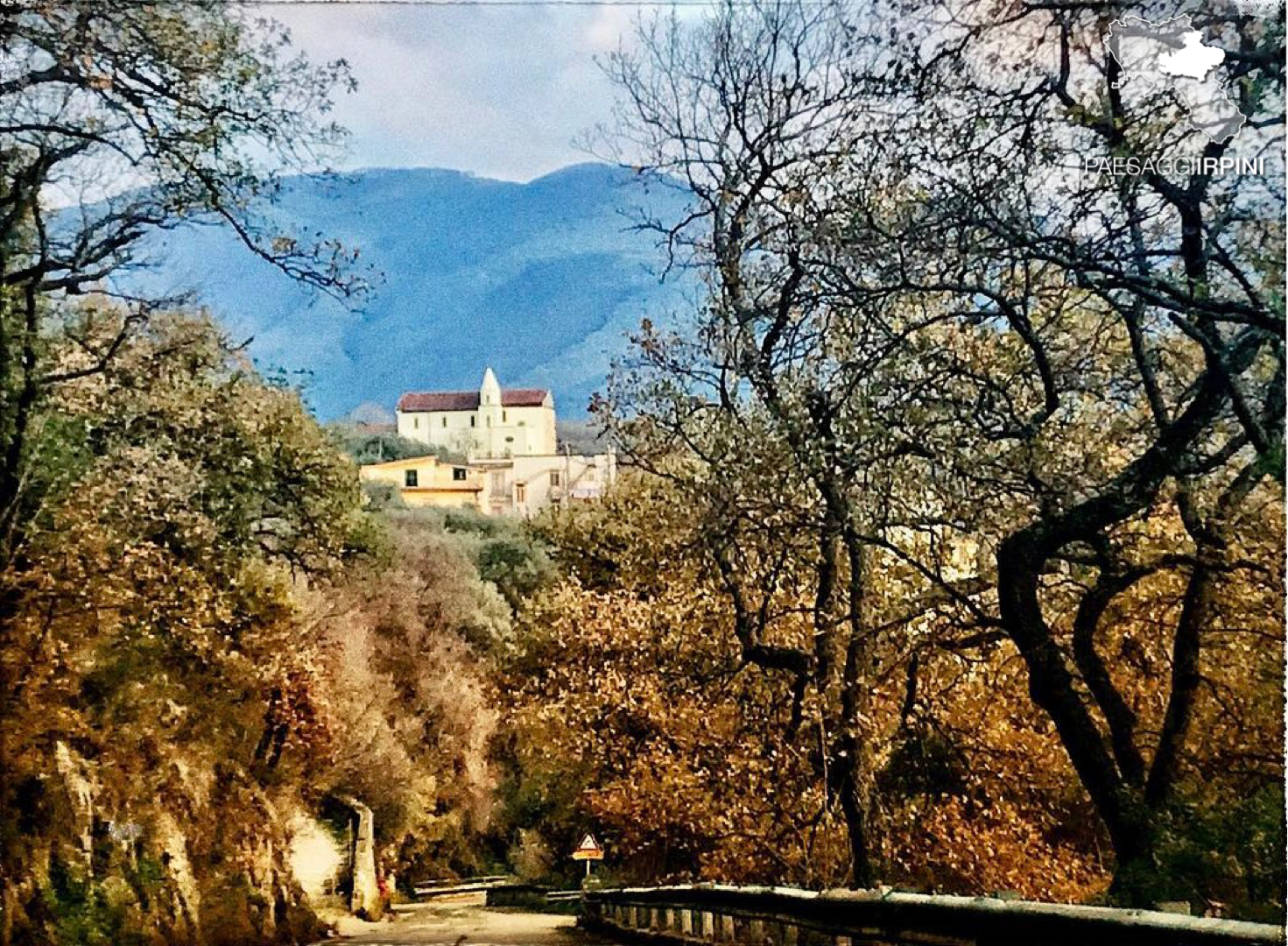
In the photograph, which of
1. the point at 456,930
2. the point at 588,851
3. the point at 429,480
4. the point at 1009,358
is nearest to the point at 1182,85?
the point at 1009,358

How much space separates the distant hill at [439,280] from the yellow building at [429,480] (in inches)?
9.4

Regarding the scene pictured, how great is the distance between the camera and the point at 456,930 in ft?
19.1

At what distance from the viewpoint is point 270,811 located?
202 inches

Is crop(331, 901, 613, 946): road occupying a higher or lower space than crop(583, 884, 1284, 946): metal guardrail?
lower

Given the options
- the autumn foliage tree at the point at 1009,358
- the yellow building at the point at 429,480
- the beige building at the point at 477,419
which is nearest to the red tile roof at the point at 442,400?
the beige building at the point at 477,419

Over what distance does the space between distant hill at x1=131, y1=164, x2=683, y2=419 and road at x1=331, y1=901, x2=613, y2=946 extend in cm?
231

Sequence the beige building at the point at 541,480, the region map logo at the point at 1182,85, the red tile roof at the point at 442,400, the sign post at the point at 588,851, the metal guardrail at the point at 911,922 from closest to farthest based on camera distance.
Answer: the metal guardrail at the point at 911,922, the region map logo at the point at 1182,85, the red tile roof at the point at 442,400, the beige building at the point at 541,480, the sign post at the point at 588,851

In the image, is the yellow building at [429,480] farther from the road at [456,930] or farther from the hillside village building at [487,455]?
the road at [456,930]

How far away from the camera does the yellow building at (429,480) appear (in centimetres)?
417

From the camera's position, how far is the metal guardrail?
7.98ft

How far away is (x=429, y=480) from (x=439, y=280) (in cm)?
67

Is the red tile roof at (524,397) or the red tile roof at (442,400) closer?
the red tile roof at (442,400)

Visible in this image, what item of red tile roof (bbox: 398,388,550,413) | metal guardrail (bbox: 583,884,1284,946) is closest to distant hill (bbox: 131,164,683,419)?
red tile roof (bbox: 398,388,550,413)

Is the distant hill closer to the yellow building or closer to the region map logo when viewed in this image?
the yellow building
